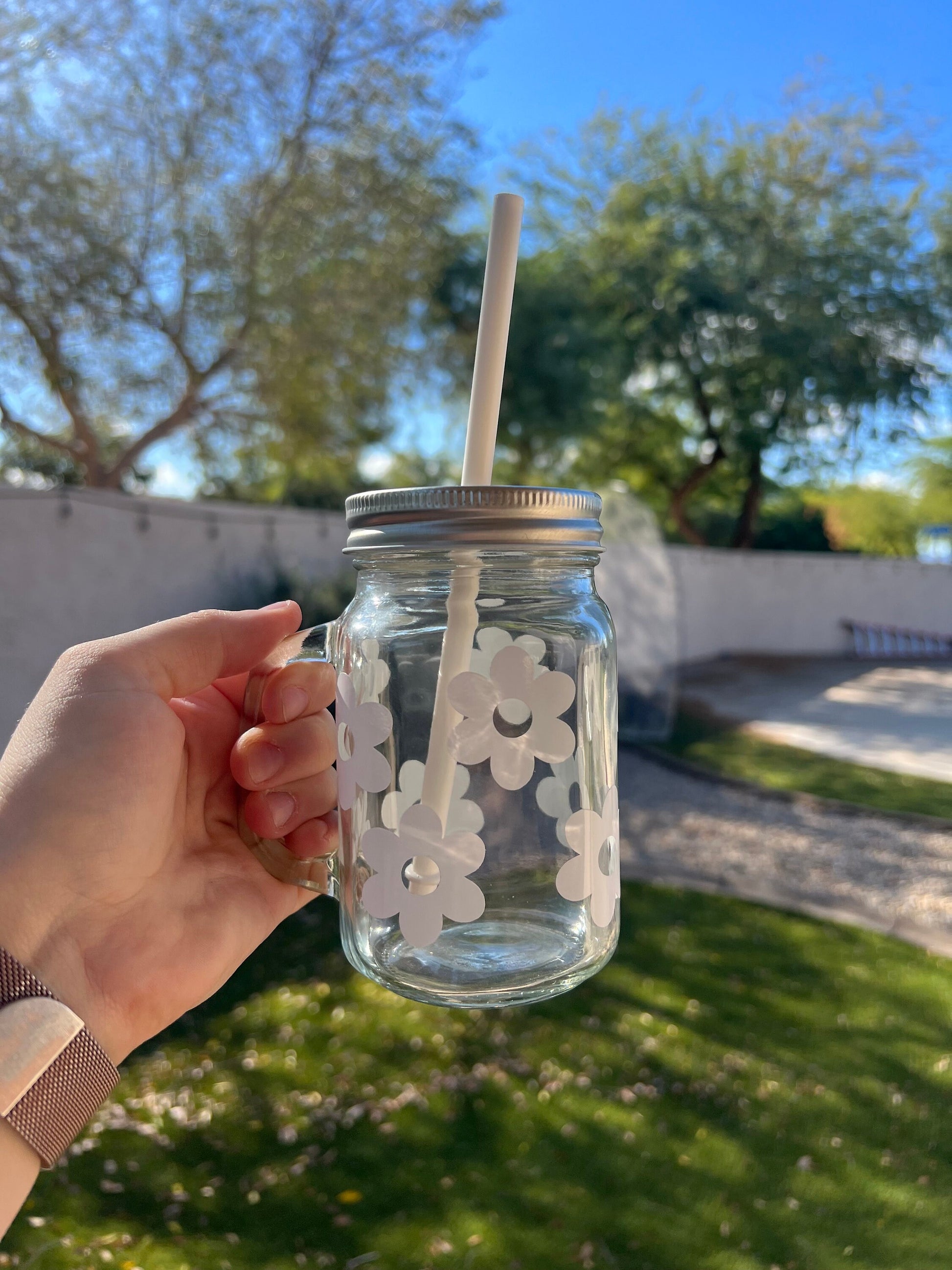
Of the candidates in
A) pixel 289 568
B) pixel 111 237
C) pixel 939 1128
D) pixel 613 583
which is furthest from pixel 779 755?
pixel 111 237

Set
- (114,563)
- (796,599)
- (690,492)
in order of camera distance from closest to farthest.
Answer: (114,563) → (796,599) → (690,492)

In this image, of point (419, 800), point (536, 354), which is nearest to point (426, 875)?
point (419, 800)

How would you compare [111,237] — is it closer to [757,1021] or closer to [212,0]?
[212,0]

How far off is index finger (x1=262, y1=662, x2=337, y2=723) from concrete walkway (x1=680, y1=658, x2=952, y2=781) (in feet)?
26.4

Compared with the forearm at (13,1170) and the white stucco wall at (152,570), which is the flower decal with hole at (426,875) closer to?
the forearm at (13,1170)

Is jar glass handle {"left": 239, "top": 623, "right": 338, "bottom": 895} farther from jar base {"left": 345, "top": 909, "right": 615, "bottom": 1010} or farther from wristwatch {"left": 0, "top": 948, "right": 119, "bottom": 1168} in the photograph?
wristwatch {"left": 0, "top": 948, "right": 119, "bottom": 1168}

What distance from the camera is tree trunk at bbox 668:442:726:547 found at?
1908cm

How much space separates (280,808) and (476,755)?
0.44 metres

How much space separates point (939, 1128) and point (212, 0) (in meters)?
10.1

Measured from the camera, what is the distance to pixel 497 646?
1096 mm

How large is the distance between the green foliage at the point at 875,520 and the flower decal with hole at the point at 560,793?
33189 millimetres

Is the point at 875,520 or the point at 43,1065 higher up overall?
the point at 875,520

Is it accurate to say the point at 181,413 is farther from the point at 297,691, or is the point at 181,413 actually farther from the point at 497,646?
the point at 497,646

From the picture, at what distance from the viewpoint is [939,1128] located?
3.31 metres
